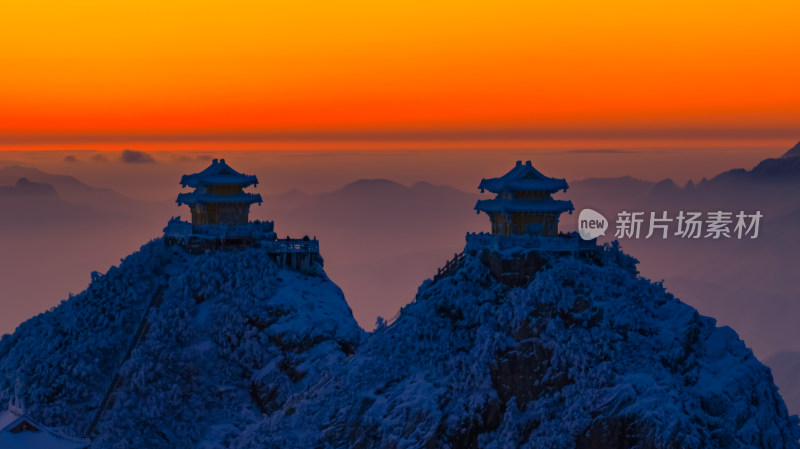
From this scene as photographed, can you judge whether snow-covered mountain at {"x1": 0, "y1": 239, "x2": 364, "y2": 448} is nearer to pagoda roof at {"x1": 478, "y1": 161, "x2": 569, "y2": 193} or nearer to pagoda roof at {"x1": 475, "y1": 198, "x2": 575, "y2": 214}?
pagoda roof at {"x1": 475, "y1": 198, "x2": 575, "y2": 214}

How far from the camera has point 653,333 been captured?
289 feet

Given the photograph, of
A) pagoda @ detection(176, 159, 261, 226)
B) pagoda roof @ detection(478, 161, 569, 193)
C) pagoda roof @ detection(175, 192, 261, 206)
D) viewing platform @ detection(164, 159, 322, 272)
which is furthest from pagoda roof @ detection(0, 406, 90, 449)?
pagoda roof @ detection(478, 161, 569, 193)

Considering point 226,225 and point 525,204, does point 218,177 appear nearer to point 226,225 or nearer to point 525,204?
point 226,225

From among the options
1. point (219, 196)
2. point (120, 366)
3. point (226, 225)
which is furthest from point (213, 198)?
point (120, 366)

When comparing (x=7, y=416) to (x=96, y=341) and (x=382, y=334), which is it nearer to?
(x=96, y=341)

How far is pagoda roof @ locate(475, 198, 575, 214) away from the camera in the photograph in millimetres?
93250

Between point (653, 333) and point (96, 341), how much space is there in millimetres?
51339

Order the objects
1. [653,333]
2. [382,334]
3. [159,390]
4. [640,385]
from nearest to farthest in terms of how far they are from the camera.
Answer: [640,385] → [653,333] → [382,334] → [159,390]

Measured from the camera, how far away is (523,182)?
94312mm

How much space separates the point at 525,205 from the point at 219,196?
123 ft

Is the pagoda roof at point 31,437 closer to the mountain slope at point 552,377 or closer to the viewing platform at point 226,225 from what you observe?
the mountain slope at point 552,377

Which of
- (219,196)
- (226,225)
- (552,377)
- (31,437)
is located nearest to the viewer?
(552,377)

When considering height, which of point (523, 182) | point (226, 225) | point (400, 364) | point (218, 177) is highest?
point (523, 182)

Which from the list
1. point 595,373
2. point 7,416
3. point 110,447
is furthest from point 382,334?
point 7,416
